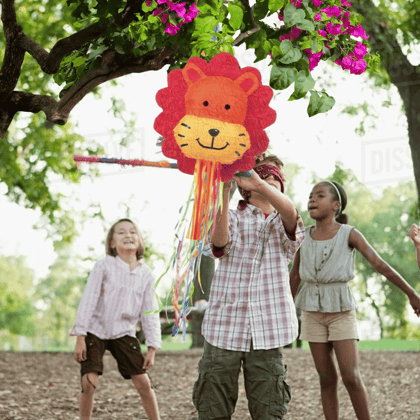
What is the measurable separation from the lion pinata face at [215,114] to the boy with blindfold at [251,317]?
442 millimetres

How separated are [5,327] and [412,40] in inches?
1439

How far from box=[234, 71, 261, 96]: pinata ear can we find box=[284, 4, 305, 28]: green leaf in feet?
0.86

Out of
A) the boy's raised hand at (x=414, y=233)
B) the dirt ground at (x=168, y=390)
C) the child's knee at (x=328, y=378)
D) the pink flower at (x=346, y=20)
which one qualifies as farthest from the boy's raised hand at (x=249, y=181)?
the dirt ground at (x=168, y=390)

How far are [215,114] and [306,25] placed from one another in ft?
1.64

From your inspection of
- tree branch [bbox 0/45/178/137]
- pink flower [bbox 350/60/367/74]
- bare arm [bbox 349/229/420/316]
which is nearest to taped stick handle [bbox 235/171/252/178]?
pink flower [bbox 350/60/367/74]

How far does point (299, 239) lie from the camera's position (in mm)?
2475

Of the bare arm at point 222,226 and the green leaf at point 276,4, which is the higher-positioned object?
the green leaf at point 276,4

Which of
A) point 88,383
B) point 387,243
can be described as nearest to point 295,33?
point 88,383

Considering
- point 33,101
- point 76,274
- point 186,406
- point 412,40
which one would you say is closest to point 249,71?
point 33,101

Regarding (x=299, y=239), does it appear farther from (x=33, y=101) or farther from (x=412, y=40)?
(x=412, y=40)

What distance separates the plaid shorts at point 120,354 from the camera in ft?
12.7

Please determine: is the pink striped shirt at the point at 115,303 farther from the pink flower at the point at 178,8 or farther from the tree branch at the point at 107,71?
the pink flower at the point at 178,8

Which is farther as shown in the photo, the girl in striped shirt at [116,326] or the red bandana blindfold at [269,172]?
the girl in striped shirt at [116,326]

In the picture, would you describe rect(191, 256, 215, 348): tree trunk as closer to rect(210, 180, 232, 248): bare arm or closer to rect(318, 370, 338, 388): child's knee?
rect(318, 370, 338, 388): child's knee
